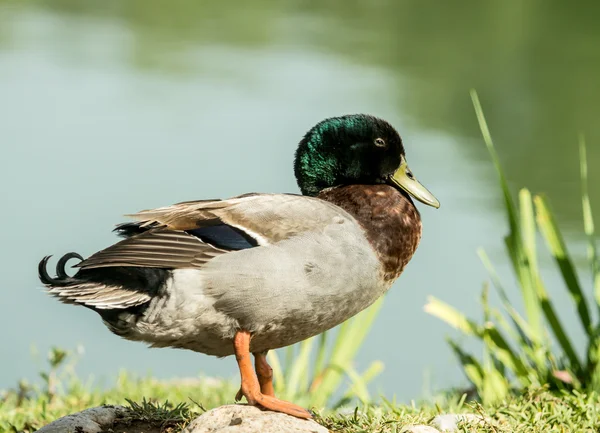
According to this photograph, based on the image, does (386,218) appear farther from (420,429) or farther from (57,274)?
(57,274)

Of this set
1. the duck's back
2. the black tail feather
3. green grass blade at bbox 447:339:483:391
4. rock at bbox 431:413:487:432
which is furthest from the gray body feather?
green grass blade at bbox 447:339:483:391

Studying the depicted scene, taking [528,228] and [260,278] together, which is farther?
[528,228]

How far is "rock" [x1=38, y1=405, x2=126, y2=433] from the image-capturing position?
3846mm

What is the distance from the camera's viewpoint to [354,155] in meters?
4.23

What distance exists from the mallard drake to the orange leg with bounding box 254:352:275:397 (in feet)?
0.16

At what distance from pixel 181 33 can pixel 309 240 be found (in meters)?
10.9

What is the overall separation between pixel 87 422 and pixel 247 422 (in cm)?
70

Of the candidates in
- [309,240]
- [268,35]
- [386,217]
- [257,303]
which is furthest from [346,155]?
[268,35]

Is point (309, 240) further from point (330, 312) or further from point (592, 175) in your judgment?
point (592, 175)

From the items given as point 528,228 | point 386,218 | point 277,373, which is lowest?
point 277,373

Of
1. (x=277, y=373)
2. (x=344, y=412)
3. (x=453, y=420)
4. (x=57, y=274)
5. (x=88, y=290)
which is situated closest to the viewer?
(x=88, y=290)

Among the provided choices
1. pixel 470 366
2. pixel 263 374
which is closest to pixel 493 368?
pixel 470 366

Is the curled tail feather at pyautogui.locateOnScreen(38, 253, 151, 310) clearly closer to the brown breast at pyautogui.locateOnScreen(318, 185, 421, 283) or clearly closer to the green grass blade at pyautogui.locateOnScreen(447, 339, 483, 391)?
the brown breast at pyautogui.locateOnScreen(318, 185, 421, 283)

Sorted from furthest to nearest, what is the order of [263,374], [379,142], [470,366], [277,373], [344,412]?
[277,373], [470,366], [344,412], [379,142], [263,374]
